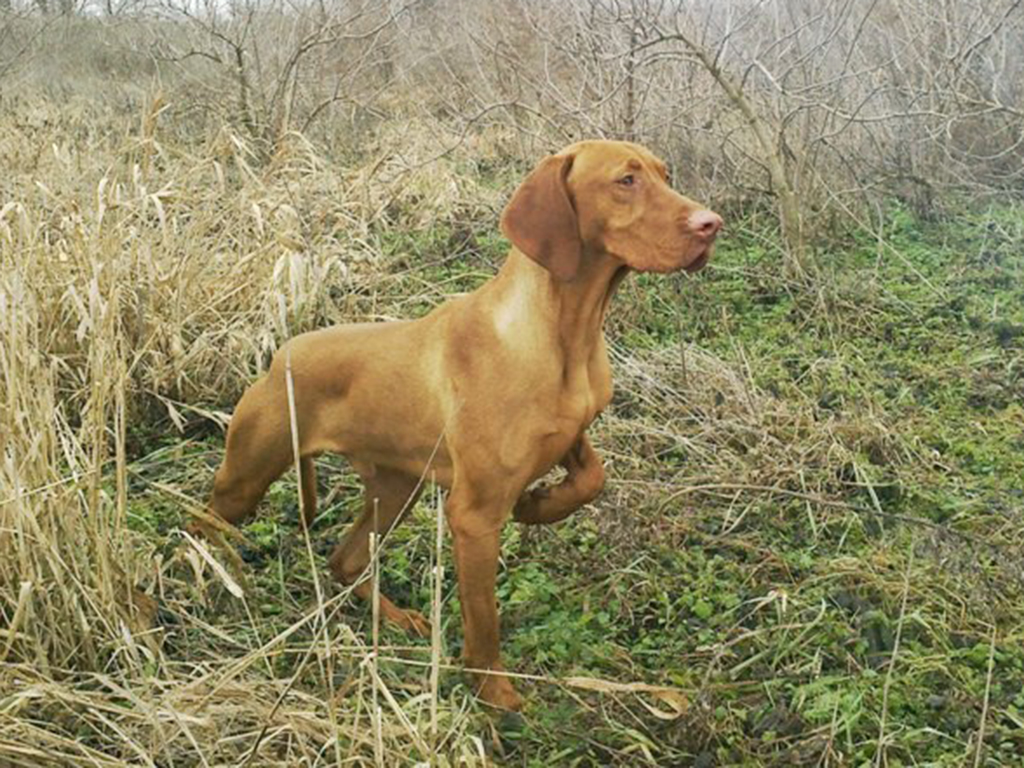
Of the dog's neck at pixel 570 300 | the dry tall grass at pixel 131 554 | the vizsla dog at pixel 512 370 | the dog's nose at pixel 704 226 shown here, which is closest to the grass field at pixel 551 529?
the dry tall grass at pixel 131 554

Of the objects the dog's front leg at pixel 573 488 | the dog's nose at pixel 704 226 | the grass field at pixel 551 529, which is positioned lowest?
the grass field at pixel 551 529

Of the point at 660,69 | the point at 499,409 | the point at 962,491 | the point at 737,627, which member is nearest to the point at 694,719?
the point at 737,627

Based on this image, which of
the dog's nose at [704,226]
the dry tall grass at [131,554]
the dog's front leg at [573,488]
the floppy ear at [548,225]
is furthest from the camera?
the dog's front leg at [573,488]

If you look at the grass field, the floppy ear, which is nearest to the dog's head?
the floppy ear

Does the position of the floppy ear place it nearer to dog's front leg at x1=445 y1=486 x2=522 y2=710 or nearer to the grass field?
dog's front leg at x1=445 y1=486 x2=522 y2=710

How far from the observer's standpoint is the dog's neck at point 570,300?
9.50 feet

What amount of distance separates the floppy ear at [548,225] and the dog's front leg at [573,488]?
1.68ft

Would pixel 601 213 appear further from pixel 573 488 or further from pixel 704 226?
pixel 573 488

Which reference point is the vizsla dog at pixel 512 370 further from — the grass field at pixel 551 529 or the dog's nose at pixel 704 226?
the grass field at pixel 551 529

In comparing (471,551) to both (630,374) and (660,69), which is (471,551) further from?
(660,69)

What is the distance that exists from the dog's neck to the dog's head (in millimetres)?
56

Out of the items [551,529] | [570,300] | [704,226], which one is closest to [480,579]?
[570,300]

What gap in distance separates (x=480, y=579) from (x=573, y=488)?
14.4 inches

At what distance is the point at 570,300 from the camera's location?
2.89m
